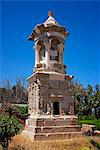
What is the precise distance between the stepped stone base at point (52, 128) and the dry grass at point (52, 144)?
0.45 m

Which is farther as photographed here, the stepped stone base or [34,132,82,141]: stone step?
the stepped stone base

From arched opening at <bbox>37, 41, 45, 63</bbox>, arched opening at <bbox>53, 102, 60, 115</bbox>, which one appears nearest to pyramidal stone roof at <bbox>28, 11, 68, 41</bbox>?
arched opening at <bbox>37, 41, 45, 63</bbox>

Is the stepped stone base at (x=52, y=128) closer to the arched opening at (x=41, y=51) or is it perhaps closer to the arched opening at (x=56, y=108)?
the arched opening at (x=56, y=108)

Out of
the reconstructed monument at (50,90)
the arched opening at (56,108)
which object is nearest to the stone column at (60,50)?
the reconstructed monument at (50,90)

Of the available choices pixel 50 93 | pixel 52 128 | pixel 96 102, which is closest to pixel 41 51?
pixel 50 93

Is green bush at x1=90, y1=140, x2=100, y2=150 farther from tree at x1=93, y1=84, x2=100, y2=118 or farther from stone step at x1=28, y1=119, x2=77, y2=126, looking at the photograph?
tree at x1=93, y1=84, x2=100, y2=118

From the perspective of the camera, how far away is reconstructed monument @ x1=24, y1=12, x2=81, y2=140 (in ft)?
45.1

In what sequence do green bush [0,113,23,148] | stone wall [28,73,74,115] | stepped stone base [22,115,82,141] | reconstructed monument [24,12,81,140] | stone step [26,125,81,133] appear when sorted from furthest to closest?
stone wall [28,73,74,115]
reconstructed monument [24,12,81,140]
stone step [26,125,81,133]
stepped stone base [22,115,82,141]
green bush [0,113,23,148]

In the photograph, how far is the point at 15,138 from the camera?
46.1ft

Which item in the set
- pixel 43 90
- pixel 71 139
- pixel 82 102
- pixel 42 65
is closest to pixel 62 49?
pixel 42 65

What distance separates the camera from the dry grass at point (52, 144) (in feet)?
40.9

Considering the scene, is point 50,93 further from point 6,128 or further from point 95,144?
point 95,144

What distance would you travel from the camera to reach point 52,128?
1369 cm

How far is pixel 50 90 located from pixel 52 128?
7.17ft
